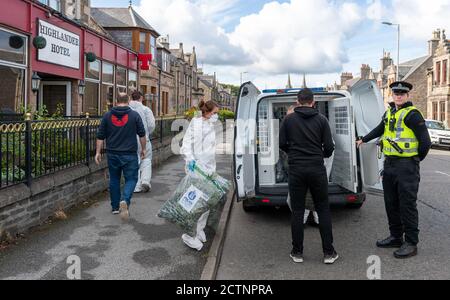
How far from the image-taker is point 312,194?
474 centimetres

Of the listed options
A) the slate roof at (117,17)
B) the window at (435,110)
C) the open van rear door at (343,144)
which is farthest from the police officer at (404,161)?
the window at (435,110)

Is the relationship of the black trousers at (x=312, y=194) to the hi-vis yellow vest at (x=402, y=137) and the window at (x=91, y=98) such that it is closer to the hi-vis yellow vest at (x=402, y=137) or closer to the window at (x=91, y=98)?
the hi-vis yellow vest at (x=402, y=137)

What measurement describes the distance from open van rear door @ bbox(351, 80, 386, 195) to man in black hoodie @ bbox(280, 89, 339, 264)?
154 centimetres

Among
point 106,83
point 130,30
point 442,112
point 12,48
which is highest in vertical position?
point 130,30

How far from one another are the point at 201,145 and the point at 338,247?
2.17 metres

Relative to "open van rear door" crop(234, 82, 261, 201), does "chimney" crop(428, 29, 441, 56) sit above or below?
above

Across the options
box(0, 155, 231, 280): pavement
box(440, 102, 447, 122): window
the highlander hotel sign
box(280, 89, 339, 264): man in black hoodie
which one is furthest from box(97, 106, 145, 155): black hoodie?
box(440, 102, 447, 122): window

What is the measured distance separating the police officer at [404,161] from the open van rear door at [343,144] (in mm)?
641

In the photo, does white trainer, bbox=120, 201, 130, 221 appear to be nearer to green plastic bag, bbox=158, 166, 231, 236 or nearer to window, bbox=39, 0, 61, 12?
green plastic bag, bbox=158, 166, 231, 236

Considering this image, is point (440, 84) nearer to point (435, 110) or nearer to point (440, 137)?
point (435, 110)

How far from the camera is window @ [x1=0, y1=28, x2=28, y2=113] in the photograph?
412 inches

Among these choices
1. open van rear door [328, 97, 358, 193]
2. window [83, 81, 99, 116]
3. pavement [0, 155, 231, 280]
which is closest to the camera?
pavement [0, 155, 231, 280]

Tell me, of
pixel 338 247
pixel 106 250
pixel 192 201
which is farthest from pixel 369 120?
pixel 106 250
